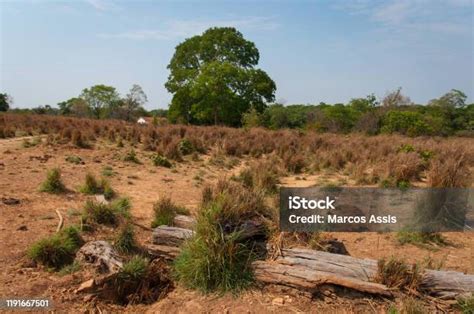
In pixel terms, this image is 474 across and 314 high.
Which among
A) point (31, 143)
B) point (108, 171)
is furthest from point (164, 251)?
point (31, 143)

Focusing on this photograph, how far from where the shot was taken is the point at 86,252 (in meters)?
4.12

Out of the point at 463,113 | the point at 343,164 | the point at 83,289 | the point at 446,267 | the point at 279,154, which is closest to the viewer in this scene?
the point at 83,289

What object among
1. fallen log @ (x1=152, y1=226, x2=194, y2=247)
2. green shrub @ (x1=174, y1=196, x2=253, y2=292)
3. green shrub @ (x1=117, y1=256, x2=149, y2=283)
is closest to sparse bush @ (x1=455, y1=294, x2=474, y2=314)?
green shrub @ (x1=174, y1=196, x2=253, y2=292)

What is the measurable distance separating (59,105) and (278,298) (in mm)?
69908

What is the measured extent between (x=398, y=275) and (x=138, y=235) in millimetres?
3142

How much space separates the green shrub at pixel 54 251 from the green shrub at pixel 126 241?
49cm

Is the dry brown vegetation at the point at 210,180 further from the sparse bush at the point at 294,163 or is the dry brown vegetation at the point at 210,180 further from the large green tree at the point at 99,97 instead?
the large green tree at the point at 99,97

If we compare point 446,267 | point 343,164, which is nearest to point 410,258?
point 446,267

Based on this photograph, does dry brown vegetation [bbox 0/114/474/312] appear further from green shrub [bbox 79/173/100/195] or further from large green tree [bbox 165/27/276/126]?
large green tree [bbox 165/27/276/126]

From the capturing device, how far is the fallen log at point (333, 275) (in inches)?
134

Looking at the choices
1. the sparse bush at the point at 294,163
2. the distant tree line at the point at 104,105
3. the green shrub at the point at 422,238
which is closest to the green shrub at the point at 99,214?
the green shrub at the point at 422,238

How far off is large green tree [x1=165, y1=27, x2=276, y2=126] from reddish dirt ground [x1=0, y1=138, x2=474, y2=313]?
20.4 m

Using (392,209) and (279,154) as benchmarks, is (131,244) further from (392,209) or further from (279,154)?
(279,154)

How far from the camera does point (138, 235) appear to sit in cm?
505
